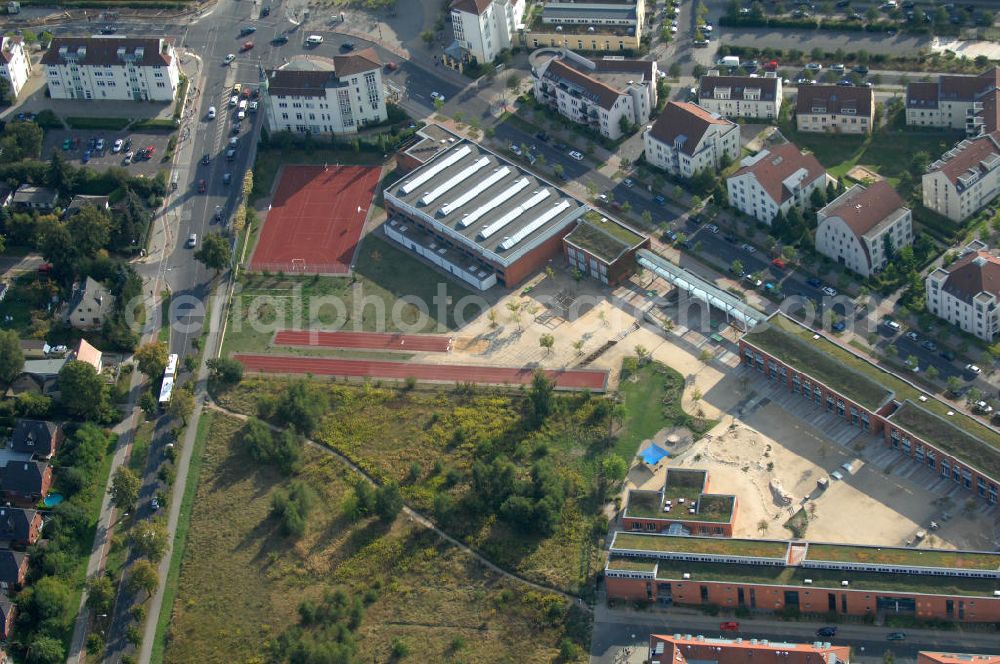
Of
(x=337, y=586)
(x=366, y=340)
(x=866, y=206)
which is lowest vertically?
(x=337, y=586)

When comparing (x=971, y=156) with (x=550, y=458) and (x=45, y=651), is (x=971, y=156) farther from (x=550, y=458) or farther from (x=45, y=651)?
(x=45, y=651)

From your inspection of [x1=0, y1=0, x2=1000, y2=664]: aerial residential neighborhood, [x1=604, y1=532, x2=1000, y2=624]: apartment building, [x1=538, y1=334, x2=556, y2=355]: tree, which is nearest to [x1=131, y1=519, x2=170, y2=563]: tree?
[x1=0, y1=0, x2=1000, y2=664]: aerial residential neighborhood

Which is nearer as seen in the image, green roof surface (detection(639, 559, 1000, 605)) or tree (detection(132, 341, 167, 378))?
green roof surface (detection(639, 559, 1000, 605))

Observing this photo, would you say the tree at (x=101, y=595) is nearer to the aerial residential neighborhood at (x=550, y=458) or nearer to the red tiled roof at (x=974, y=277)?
the aerial residential neighborhood at (x=550, y=458)

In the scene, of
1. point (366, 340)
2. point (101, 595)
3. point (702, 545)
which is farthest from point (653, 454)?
point (101, 595)

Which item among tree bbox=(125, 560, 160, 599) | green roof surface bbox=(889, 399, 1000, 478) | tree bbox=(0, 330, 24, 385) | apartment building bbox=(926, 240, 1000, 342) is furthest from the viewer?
tree bbox=(0, 330, 24, 385)

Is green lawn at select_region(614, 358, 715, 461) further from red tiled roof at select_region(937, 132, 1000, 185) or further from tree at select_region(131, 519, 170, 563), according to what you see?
tree at select_region(131, 519, 170, 563)
